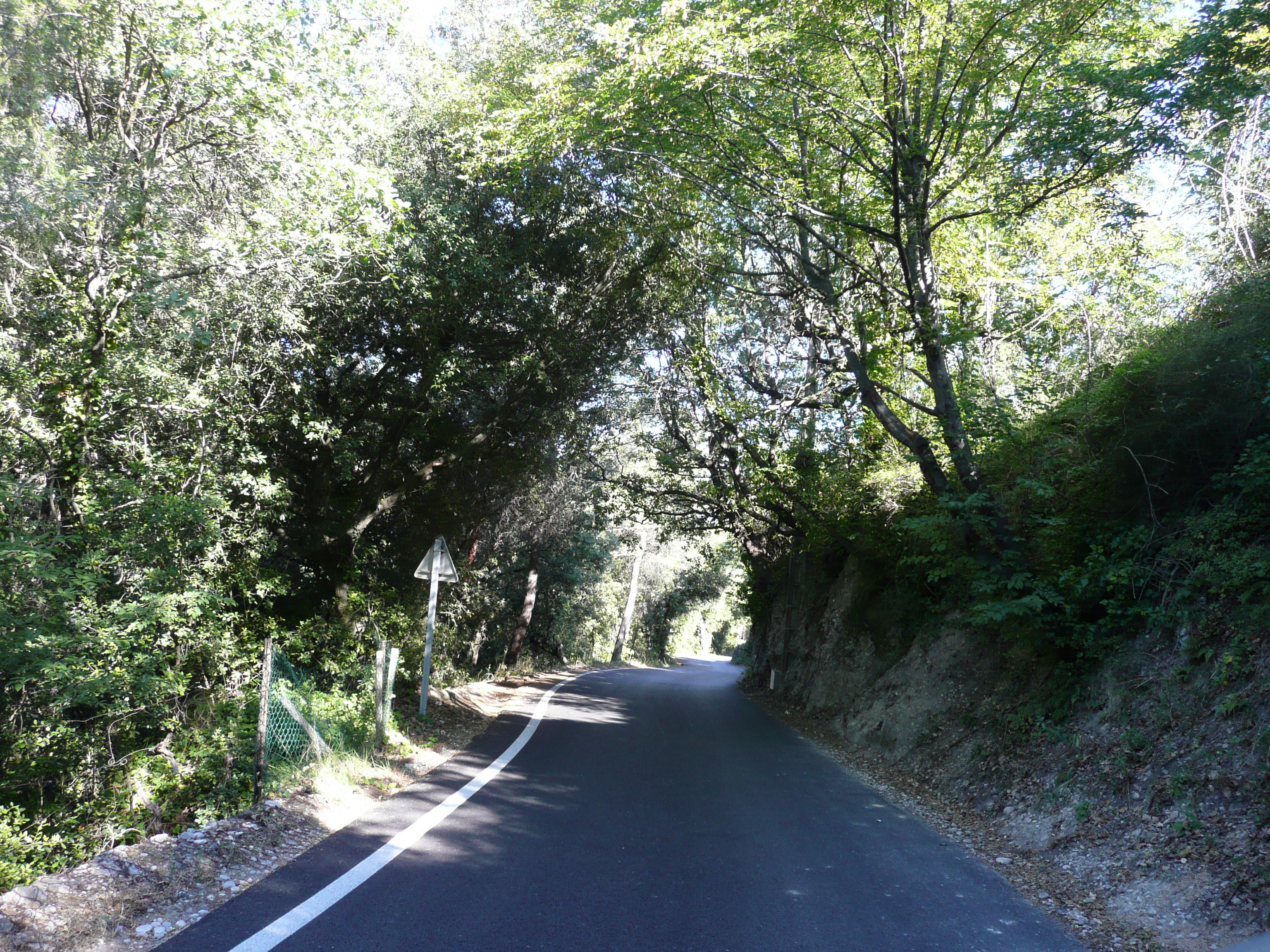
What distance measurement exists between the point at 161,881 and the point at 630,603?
3650cm

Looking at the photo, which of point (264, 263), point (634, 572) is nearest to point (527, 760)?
point (264, 263)

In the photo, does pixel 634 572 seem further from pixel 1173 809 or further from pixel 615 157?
pixel 1173 809

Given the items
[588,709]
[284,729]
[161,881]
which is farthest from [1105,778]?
[588,709]

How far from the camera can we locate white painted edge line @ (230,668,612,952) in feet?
12.9

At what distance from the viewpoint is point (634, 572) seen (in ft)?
136

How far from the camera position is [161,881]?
4465mm

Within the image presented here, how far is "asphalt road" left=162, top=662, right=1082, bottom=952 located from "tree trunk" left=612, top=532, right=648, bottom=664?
99.7 ft

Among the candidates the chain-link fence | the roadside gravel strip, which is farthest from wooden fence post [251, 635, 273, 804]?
the roadside gravel strip

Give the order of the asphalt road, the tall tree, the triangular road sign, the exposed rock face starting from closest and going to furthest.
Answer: the asphalt road → the tall tree → the exposed rock face → the triangular road sign

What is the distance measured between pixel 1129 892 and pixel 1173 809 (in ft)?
2.80

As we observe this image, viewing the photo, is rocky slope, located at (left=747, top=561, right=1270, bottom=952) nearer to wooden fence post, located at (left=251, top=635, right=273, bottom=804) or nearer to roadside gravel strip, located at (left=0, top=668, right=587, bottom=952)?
roadside gravel strip, located at (left=0, top=668, right=587, bottom=952)

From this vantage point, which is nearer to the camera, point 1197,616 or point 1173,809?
point 1173,809

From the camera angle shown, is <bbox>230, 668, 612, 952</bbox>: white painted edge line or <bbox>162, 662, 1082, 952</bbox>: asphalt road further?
<bbox>162, 662, 1082, 952</bbox>: asphalt road

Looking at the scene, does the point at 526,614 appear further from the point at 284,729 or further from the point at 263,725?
the point at 263,725
